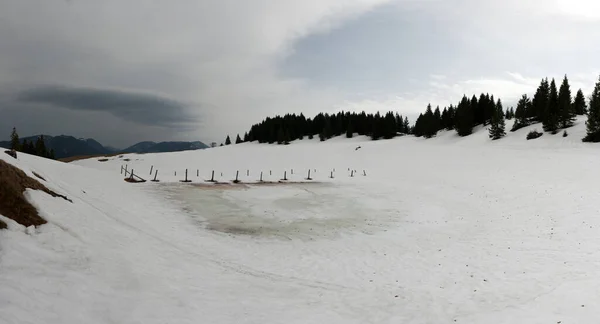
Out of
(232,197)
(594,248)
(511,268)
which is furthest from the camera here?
(232,197)

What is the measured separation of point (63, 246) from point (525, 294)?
15.1 meters

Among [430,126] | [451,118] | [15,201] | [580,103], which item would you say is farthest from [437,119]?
[15,201]

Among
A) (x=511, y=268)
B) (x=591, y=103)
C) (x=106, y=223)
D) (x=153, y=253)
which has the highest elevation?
(x=591, y=103)

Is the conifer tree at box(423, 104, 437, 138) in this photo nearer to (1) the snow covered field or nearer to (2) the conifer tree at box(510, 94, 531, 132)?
(2) the conifer tree at box(510, 94, 531, 132)

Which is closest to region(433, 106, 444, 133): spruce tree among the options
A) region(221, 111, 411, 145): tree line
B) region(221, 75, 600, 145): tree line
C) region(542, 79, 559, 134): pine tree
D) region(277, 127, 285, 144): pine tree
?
region(221, 75, 600, 145): tree line

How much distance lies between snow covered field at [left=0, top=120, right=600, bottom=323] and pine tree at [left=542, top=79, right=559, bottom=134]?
1148 inches

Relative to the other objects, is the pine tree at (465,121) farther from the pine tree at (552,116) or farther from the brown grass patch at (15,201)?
the brown grass patch at (15,201)

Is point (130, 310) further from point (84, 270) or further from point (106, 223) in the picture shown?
point (106, 223)

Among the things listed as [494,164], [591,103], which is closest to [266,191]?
[494,164]

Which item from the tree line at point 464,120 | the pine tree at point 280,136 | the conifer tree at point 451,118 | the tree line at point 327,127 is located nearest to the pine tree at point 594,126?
the tree line at point 464,120

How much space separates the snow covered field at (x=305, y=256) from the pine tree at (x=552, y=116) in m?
29.2

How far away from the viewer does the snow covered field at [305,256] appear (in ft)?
27.6

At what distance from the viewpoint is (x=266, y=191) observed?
111 ft

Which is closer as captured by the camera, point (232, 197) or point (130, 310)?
point (130, 310)
